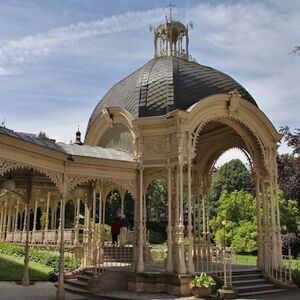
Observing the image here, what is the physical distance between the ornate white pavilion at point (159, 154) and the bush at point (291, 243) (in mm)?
10254

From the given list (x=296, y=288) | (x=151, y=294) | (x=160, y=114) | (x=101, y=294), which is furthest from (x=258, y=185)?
(x=101, y=294)

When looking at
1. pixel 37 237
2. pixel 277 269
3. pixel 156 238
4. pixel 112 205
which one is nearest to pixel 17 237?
pixel 37 237

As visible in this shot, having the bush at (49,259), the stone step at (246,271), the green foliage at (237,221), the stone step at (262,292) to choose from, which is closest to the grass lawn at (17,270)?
the bush at (49,259)

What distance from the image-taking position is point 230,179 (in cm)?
5438

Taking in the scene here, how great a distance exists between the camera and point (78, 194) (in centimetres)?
1462

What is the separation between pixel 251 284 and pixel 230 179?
1653 inches

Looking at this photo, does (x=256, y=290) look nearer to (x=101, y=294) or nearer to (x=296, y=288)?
(x=296, y=288)

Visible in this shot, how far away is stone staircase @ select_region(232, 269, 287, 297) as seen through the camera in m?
12.4

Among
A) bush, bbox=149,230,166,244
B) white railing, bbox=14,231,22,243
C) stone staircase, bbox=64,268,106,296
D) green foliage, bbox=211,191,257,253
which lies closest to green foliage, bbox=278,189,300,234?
green foliage, bbox=211,191,257,253

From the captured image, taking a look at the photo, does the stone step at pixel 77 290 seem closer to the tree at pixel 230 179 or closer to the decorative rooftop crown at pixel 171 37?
the decorative rooftop crown at pixel 171 37

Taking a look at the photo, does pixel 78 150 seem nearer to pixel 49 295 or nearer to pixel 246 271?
pixel 49 295

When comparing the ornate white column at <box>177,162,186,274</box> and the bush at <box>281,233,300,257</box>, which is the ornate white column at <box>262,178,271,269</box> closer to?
the ornate white column at <box>177,162,186,274</box>

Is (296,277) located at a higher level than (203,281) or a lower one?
lower

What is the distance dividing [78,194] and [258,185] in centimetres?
662
